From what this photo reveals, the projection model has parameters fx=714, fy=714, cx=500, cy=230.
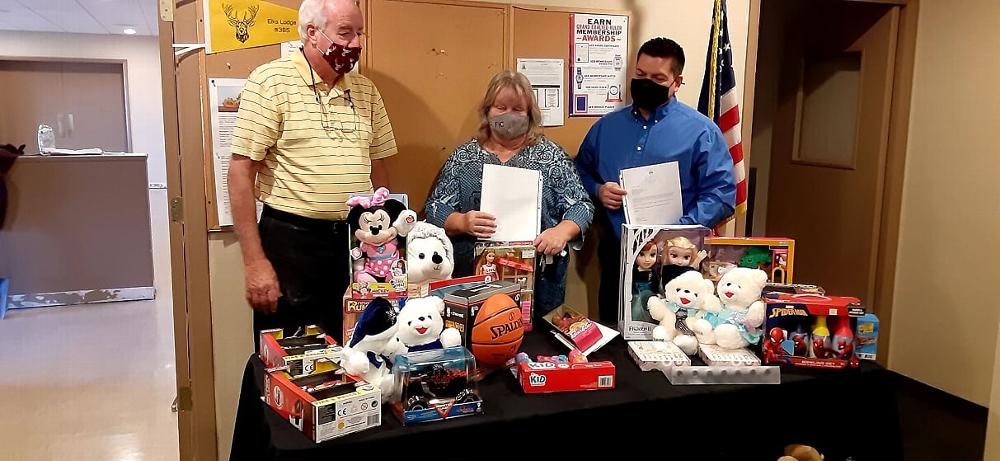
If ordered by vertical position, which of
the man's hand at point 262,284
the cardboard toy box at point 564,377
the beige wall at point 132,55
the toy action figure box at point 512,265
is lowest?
the cardboard toy box at point 564,377

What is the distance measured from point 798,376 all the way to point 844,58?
2696mm

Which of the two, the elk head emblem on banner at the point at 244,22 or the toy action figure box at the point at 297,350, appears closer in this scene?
the toy action figure box at the point at 297,350

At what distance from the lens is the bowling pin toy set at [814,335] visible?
1725 mm

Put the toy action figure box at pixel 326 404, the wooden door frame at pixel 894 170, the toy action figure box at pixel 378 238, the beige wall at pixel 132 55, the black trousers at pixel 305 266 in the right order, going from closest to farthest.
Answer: the toy action figure box at pixel 326 404 → the toy action figure box at pixel 378 238 → the black trousers at pixel 305 266 → the wooden door frame at pixel 894 170 → the beige wall at pixel 132 55

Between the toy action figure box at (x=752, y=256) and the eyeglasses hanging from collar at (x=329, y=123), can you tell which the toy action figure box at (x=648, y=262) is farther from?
the eyeglasses hanging from collar at (x=329, y=123)

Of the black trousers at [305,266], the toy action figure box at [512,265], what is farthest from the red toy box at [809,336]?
the black trousers at [305,266]

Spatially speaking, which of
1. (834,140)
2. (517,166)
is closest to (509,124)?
(517,166)

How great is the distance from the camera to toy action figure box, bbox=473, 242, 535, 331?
6.20 feet

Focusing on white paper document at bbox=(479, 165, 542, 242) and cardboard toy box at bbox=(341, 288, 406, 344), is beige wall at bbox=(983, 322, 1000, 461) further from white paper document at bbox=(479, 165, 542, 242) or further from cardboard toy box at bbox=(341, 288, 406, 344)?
cardboard toy box at bbox=(341, 288, 406, 344)

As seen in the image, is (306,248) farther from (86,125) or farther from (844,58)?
(86,125)

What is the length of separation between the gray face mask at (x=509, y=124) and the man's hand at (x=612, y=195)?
1.18 ft

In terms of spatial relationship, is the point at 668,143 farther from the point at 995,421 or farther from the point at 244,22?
the point at 244,22

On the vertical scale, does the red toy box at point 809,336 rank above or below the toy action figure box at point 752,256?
below

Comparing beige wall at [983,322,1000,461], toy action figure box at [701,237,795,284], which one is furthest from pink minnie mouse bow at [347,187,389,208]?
beige wall at [983,322,1000,461]
